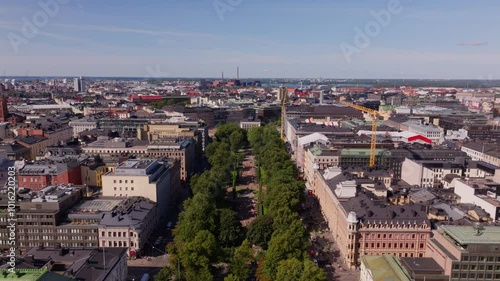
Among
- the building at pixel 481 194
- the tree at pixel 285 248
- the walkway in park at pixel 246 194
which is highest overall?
the building at pixel 481 194

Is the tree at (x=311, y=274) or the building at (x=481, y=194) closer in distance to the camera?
the tree at (x=311, y=274)

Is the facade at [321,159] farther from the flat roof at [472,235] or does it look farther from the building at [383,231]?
the flat roof at [472,235]

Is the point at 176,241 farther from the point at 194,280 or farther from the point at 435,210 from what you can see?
the point at 435,210

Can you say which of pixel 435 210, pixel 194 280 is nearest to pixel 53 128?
pixel 194 280

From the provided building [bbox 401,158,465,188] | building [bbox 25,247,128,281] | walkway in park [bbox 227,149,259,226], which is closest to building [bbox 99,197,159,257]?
building [bbox 25,247,128,281]

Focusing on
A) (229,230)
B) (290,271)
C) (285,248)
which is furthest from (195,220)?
(290,271)

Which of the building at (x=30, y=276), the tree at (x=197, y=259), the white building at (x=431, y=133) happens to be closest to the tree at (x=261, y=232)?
the tree at (x=197, y=259)
